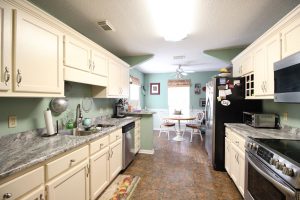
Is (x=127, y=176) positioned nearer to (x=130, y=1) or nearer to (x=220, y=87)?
(x=220, y=87)

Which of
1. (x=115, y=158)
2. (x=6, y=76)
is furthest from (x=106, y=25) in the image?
(x=115, y=158)

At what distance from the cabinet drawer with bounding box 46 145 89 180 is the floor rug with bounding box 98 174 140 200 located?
2.56ft

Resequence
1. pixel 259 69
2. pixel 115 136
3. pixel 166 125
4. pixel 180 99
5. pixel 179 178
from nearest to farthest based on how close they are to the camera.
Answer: pixel 259 69
pixel 115 136
pixel 179 178
pixel 166 125
pixel 180 99

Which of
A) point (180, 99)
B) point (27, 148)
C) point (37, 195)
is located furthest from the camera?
point (180, 99)

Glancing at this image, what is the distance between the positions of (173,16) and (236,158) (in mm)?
2053

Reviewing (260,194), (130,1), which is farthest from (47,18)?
(260,194)

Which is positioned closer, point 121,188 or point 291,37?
point 291,37

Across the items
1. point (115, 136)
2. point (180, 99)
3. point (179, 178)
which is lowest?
point (179, 178)

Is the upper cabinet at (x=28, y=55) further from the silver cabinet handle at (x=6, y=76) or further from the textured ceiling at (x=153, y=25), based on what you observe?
the textured ceiling at (x=153, y=25)

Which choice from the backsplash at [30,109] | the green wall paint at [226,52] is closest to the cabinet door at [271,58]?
the green wall paint at [226,52]

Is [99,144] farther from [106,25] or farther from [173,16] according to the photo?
[173,16]

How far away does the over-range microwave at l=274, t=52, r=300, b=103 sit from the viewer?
138 centimetres

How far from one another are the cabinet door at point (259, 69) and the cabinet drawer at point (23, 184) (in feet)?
8.44

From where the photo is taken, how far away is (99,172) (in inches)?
77.3
